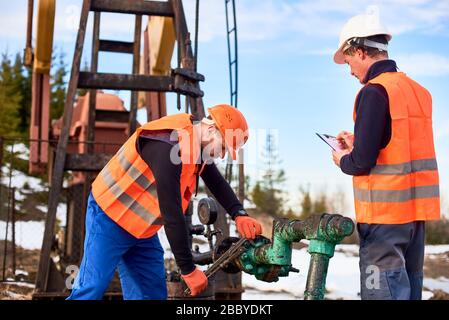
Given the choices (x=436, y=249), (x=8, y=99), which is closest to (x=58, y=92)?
(x=8, y=99)

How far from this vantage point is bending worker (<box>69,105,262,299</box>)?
12.0ft

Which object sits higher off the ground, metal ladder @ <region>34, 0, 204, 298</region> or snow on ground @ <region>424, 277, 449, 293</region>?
metal ladder @ <region>34, 0, 204, 298</region>

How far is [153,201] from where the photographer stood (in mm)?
3973

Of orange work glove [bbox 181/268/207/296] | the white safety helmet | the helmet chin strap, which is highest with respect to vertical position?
the white safety helmet

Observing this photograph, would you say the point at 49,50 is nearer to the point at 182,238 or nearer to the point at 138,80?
the point at 138,80

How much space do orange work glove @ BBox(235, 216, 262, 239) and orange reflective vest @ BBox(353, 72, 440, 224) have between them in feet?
2.15

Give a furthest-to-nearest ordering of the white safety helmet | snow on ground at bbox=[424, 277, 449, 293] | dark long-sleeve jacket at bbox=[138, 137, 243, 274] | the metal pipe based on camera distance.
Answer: snow on ground at bbox=[424, 277, 449, 293] < dark long-sleeve jacket at bbox=[138, 137, 243, 274] < the white safety helmet < the metal pipe

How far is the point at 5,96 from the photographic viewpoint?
103 feet

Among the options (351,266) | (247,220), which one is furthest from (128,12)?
(351,266)

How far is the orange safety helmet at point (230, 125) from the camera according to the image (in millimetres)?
3748

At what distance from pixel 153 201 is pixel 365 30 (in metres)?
1.44

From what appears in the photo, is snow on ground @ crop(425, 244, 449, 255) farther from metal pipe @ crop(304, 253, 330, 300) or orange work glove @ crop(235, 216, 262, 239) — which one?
metal pipe @ crop(304, 253, 330, 300)

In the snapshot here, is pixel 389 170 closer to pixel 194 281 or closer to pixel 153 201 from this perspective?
pixel 194 281

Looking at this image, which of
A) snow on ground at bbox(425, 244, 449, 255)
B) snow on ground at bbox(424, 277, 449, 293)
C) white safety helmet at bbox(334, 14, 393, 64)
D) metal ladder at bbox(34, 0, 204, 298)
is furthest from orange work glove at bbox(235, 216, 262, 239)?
snow on ground at bbox(425, 244, 449, 255)
